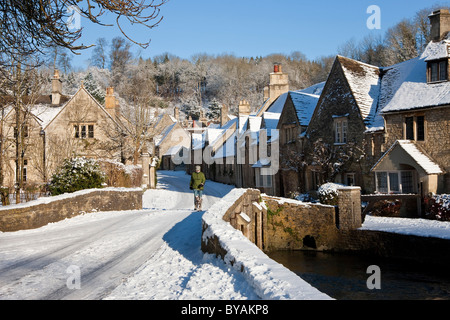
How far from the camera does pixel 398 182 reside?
71.4 feet

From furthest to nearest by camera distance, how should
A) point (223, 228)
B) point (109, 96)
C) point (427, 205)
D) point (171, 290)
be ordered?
point (109, 96), point (427, 205), point (223, 228), point (171, 290)

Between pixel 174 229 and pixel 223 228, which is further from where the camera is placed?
pixel 174 229

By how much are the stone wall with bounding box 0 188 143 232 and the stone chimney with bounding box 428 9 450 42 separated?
2049 centimetres

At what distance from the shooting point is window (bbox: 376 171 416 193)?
71.1 feet

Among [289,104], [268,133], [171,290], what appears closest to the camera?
[171,290]

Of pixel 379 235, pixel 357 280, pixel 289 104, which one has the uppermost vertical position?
pixel 289 104

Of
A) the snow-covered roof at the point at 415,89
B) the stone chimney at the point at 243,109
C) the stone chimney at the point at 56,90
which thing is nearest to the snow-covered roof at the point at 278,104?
the stone chimney at the point at 243,109

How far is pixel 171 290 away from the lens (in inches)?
266

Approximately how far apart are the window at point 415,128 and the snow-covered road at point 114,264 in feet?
47.6

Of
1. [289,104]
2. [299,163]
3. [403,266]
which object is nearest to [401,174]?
[403,266]

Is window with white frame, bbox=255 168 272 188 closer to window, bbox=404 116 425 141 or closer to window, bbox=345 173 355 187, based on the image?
window, bbox=345 173 355 187

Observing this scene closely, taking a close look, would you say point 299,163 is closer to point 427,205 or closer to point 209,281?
point 427,205

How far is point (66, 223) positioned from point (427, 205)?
17.3 metres

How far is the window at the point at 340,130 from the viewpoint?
83.4ft
